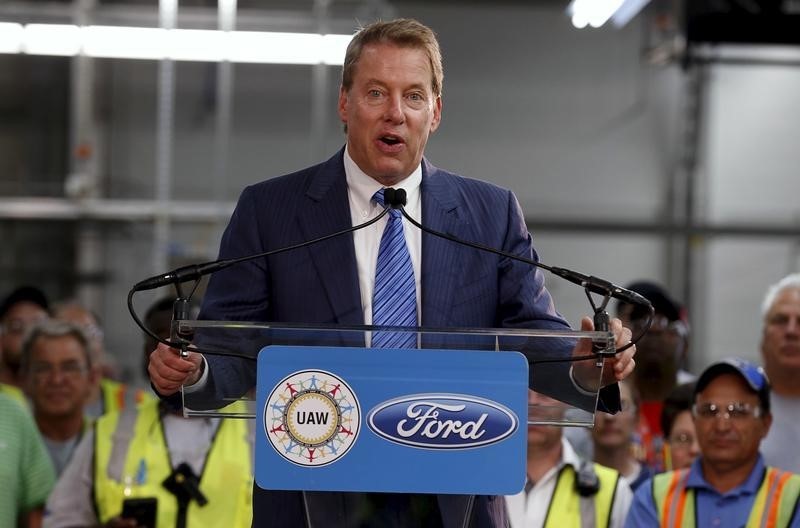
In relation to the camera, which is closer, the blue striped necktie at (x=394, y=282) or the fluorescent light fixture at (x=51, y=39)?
the blue striped necktie at (x=394, y=282)

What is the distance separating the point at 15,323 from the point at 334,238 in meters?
4.45

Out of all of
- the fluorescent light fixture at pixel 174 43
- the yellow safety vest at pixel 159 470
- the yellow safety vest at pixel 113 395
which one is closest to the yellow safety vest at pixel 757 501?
the yellow safety vest at pixel 159 470

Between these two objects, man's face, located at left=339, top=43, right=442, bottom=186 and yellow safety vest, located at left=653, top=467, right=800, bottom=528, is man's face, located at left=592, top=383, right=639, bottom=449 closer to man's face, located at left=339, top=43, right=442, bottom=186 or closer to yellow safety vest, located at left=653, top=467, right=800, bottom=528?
yellow safety vest, located at left=653, top=467, right=800, bottom=528

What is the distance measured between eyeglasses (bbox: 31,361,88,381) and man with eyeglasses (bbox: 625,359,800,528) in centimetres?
235

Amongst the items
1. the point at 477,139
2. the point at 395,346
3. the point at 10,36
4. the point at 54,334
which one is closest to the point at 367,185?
the point at 395,346

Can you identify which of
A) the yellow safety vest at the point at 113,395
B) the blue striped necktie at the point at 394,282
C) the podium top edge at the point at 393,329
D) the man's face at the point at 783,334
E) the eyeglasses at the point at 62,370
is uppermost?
the blue striped necktie at the point at 394,282

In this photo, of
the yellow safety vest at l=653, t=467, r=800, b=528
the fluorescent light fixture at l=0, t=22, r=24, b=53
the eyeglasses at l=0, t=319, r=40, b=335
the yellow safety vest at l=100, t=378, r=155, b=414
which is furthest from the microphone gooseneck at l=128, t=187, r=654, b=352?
the fluorescent light fixture at l=0, t=22, r=24, b=53

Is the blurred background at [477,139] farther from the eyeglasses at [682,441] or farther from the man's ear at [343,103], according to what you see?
the man's ear at [343,103]

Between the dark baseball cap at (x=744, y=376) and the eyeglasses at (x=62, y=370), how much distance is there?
244 cm

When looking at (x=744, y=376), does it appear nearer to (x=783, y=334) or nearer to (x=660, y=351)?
(x=783, y=334)

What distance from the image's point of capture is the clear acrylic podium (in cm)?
195

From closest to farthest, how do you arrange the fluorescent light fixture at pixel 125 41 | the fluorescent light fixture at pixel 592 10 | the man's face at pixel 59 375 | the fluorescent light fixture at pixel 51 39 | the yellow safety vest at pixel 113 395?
the man's face at pixel 59 375 → the yellow safety vest at pixel 113 395 → the fluorescent light fixture at pixel 592 10 → the fluorescent light fixture at pixel 125 41 → the fluorescent light fixture at pixel 51 39

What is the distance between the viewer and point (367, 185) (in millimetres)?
2354

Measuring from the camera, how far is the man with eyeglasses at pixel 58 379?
508 centimetres
